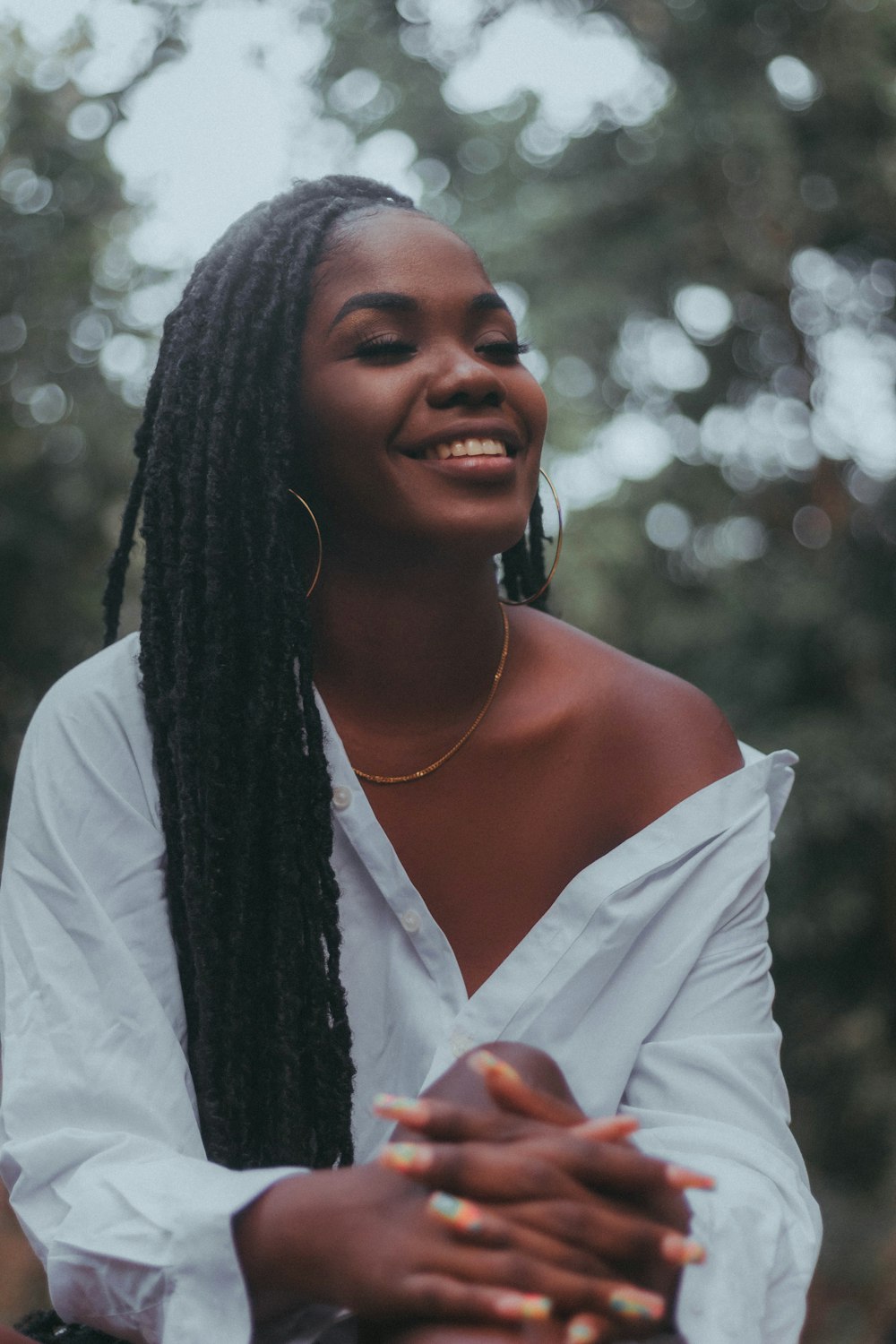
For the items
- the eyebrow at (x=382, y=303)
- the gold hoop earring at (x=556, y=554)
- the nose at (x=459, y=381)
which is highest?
the eyebrow at (x=382, y=303)

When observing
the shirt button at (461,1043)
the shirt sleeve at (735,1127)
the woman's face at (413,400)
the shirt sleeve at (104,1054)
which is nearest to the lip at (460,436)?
the woman's face at (413,400)

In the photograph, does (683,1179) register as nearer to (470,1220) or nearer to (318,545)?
(470,1220)

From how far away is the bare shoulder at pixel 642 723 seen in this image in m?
2.13

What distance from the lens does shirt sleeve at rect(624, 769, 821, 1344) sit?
1.62m

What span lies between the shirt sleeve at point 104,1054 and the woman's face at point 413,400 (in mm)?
453

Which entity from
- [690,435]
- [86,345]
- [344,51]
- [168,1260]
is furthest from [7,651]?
[168,1260]

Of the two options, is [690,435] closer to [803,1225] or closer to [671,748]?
[671,748]

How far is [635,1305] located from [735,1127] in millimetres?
532

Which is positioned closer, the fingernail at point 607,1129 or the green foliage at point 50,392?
the fingernail at point 607,1129

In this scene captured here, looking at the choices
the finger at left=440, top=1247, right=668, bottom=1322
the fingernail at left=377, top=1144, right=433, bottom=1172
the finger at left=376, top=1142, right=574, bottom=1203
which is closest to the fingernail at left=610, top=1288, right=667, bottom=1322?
the finger at left=440, top=1247, right=668, bottom=1322

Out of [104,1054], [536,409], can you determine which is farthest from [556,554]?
[104,1054]

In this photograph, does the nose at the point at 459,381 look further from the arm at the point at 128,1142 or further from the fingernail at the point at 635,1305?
the fingernail at the point at 635,1305

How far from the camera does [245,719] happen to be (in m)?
2.02

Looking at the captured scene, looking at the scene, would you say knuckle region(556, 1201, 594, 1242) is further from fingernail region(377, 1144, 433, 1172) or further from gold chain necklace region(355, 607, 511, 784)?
gold chain necklace region(355, 607, 511, 784)
